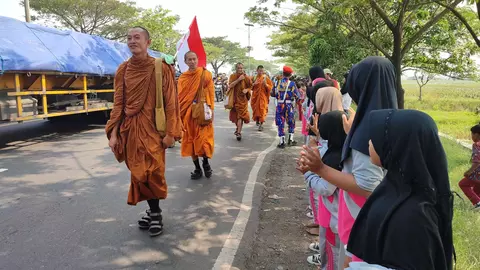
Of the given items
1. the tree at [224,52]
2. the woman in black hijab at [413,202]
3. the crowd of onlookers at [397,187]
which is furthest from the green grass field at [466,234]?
the tree at [224,52]

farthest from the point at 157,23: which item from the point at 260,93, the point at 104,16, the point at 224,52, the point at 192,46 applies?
the point at 224,52

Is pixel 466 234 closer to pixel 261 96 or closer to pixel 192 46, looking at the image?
pixel 192 46

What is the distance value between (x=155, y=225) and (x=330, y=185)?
1.90 m

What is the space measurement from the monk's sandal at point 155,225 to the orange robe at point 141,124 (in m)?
0.19

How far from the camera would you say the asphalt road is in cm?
316

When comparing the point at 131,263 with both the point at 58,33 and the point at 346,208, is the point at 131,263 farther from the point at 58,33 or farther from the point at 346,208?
the point at 58,33

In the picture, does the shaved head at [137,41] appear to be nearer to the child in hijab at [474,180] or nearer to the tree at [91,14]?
the child in hijab at [474,180]

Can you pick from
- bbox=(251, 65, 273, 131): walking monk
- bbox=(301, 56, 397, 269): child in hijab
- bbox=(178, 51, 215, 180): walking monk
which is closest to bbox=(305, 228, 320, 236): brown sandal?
bbox=(301, 56, 397, 269): child in hijab

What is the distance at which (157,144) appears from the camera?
362cm

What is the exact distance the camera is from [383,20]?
9828mm

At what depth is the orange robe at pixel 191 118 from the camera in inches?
211

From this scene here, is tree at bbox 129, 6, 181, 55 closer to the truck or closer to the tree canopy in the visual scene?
the tree canopy

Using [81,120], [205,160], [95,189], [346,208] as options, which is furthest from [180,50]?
[81,120]

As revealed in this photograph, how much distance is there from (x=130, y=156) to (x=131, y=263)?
1012mm
